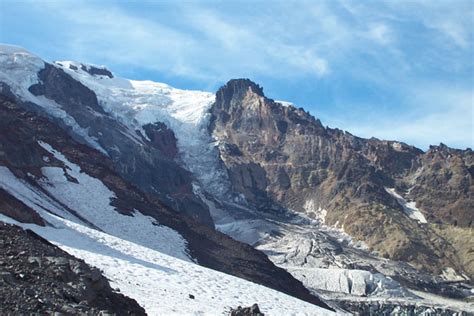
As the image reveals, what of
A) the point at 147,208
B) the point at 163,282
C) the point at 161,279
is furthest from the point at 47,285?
the point at 147,208

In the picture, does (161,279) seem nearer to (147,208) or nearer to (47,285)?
(47,285)

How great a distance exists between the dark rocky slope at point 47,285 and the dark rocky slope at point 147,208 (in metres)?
42.4

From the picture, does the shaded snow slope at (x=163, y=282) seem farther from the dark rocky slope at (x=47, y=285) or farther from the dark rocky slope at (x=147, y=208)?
the dark rocky slope at (x=147, y=208)

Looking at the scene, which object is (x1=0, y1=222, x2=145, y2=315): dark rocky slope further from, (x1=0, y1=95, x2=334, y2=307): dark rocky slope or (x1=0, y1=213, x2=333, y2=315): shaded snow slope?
(x1=0, y1=95, x2=334, y2=307): dark rocky slope

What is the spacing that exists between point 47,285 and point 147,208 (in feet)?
191

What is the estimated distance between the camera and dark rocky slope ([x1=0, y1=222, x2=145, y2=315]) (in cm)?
1833

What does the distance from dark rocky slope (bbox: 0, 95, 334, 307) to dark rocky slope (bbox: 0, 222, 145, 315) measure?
→ 1669 inches

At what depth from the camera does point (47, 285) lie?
795 inches

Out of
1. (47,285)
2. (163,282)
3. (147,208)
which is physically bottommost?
(47,285)

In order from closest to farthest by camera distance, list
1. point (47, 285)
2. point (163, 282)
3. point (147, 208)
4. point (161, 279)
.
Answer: point (47, 285), point (163, 282), point (161, 279), point (147, 208)

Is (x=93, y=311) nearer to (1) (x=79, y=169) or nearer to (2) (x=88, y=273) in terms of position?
(2) (x=88, y=273)

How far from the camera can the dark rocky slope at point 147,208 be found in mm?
72250

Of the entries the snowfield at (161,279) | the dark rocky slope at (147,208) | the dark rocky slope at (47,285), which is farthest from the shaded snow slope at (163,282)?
the dark rocky slope at (147,208)

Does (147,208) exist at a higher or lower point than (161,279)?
higher
